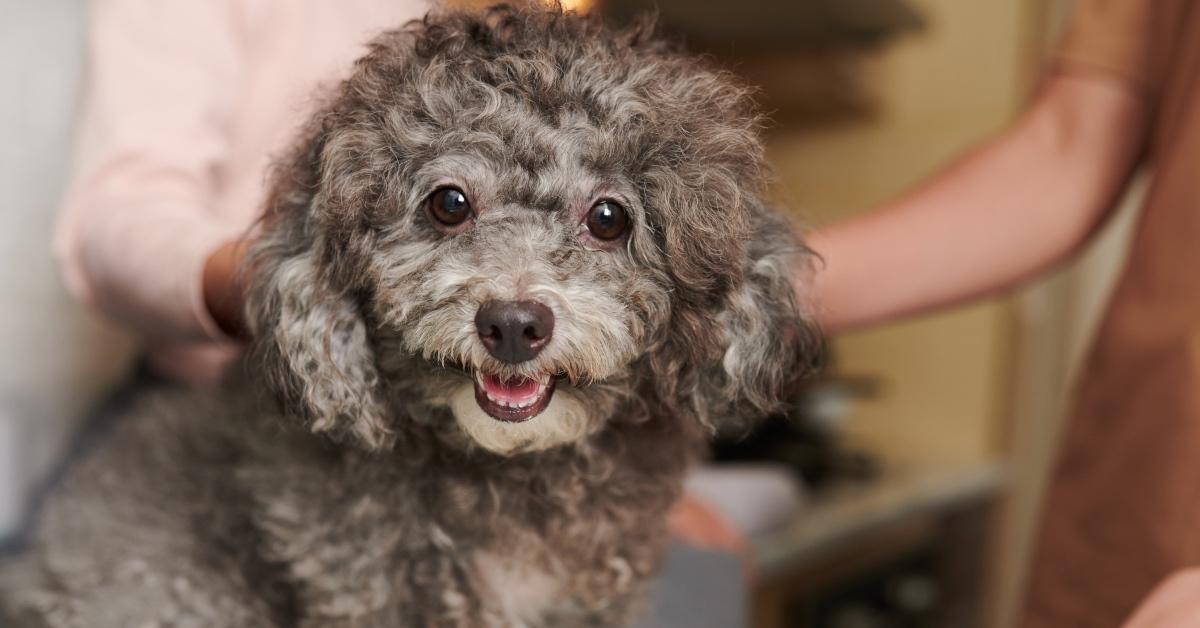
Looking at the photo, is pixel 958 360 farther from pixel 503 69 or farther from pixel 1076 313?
pixel 503 69

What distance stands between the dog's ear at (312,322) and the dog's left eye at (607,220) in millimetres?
154

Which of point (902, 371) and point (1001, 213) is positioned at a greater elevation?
point (1001, 213)

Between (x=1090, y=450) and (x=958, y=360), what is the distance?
1.51 metres

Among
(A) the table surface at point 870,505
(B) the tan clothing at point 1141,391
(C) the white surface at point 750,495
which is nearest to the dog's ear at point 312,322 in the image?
(B) the tan clothing at point 1141,391

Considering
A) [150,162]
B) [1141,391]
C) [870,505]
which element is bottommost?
[870,505]

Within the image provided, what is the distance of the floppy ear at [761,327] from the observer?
75 centimetres

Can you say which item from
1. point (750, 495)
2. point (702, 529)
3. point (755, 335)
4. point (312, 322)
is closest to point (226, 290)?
point (312, 322)

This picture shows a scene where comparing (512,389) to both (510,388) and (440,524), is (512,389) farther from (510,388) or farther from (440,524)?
(440,524)

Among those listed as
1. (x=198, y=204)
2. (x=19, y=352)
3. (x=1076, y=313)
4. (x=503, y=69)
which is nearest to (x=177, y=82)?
(x=198, y=204)

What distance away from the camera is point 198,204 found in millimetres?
1021

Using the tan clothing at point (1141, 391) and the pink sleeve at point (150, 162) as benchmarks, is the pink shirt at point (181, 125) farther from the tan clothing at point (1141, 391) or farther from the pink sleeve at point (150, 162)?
the tan clothing at point (1141, 391)

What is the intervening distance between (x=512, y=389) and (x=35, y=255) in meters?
0.72

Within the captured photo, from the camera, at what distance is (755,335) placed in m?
0.76

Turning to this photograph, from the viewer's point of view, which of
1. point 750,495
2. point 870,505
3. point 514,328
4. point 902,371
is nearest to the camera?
point 514,328
